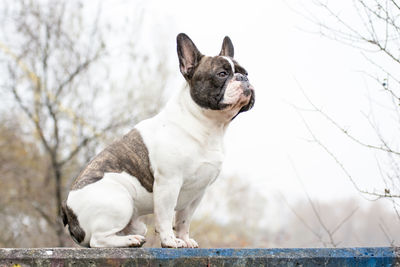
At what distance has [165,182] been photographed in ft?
11.6

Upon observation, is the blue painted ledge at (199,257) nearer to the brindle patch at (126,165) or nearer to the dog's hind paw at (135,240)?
the dog's hind paw at (135,240)

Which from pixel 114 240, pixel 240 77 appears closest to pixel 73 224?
pixel 114 240

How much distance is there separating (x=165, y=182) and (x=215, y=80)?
719mm

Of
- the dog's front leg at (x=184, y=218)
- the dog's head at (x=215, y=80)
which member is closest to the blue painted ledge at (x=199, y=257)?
the dog's front leg at (x=184, y=218)

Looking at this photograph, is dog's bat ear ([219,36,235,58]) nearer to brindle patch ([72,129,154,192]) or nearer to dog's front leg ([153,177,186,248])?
brindle patch ([72,129,154,192])

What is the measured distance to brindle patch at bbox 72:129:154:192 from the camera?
3.66 meters

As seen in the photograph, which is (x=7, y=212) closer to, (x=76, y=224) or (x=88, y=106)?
(x=88, y=106)

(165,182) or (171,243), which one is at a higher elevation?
(165,182)

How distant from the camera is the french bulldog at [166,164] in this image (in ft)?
11.6

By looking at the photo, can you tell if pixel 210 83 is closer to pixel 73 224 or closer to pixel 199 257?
pixel 199 257

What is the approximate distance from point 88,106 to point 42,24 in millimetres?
1975

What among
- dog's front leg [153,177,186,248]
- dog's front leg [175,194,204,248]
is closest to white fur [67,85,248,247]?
dog's front leg [153,177,186,248]

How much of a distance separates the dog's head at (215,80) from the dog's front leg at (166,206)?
0.55 metres

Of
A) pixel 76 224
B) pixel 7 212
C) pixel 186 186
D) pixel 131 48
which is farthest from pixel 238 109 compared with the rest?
pixel 7 212
